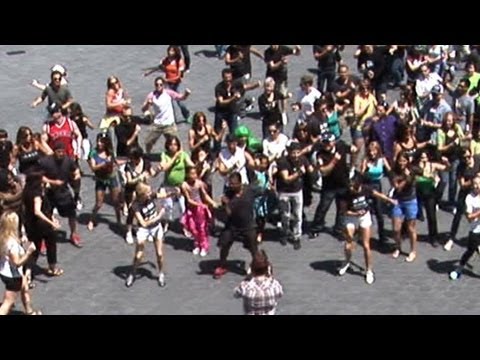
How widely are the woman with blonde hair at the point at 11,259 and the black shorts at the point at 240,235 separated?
268 centimetres

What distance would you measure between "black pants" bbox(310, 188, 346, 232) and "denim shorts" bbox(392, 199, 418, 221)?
80 cm

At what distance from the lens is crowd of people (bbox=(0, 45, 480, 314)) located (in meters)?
15.9

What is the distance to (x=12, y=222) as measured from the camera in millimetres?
14320

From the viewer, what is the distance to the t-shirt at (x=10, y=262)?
47.0ft

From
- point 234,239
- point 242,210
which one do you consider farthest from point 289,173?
point 234,239

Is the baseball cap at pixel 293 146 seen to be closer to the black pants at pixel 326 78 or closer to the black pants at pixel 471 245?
the black pants at pixel 471 245

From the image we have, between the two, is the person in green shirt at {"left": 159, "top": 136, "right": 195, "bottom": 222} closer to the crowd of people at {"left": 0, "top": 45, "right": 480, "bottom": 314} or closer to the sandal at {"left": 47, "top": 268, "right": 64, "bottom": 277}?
the crowd of people at {"left": 0, "top": 45, "right": 480, "bottom": 314}

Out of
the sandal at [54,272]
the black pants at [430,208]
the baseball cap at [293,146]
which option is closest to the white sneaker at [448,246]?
the black pants at [430,208]

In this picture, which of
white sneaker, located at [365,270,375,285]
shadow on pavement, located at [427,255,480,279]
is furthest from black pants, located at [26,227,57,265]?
shadow on pavement, located at [427,255,480,279]

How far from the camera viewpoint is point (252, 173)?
17.3m

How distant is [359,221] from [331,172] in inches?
45.9

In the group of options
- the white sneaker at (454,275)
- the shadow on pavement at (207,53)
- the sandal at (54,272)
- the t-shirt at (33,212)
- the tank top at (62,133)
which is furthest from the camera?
the shadow on pavement at (207,53)
